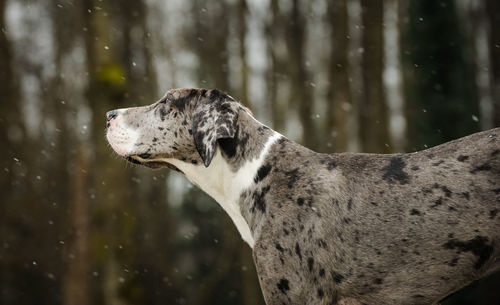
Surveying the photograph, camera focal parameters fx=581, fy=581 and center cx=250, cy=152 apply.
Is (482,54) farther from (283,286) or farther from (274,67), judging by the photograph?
(283,286)

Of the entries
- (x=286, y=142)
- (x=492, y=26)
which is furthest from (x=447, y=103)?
(x=286, y=142)

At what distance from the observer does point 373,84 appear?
9.84 m

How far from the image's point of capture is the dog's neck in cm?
→ 437

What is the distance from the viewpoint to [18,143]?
35.9 ft

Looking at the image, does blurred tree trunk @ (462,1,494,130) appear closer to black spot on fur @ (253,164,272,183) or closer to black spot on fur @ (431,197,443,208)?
black spot on fur @ (431,197,443,208)

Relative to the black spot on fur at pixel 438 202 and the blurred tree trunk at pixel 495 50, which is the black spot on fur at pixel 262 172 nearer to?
the black spot on fur at pixel 438 202

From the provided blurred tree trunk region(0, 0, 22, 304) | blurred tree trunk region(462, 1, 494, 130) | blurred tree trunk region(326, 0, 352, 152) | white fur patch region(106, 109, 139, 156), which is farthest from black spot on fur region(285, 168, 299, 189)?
blurred tree trunk region(0, 0, 22, 304)

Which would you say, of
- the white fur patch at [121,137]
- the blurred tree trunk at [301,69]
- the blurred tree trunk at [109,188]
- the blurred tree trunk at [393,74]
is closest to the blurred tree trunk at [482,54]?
the blurred tree trunk at [393,74]

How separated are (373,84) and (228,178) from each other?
236 inches

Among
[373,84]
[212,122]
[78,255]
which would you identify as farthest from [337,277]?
[373,84]

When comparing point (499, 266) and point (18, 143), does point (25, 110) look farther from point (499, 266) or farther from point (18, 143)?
point (499, 266)

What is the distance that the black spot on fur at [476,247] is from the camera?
377cm

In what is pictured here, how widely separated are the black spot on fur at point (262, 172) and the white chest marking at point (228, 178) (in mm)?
25

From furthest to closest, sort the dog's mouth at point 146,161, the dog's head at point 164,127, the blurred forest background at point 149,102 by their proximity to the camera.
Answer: the blurred forest background at point 149,102 → the dog's mouth at point 146,161 → the dog's head at point 164,127
